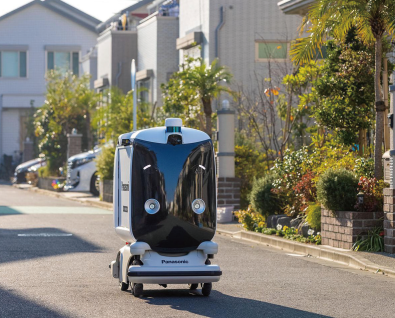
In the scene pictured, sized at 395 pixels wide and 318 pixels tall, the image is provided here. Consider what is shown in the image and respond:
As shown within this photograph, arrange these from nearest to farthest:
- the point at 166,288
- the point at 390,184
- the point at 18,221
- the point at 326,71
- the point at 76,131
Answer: the point at 166,288 → the point at 390,184 → the point at 326,71 → the point at 18,221 → the point at 76,131

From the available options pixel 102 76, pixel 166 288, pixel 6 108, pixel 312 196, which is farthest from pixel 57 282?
pixel 6 108

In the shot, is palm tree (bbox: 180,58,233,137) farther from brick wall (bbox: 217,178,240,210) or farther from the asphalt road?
the asphalt road

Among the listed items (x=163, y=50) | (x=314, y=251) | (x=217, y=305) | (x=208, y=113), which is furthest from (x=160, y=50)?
(x=217, y=305)

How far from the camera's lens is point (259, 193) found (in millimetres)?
19484

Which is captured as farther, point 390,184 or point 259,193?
point 259,193

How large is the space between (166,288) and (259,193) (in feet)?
27.5

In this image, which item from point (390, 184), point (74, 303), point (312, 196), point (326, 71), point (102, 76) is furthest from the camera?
point (102, 76)

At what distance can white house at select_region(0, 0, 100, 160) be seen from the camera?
212 feet

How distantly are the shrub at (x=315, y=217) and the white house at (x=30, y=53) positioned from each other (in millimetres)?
48554

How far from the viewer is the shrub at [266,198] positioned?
→ 19359 mm

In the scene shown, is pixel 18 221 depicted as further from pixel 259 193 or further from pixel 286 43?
pixel 286 43

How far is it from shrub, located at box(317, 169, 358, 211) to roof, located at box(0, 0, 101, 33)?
51.5m

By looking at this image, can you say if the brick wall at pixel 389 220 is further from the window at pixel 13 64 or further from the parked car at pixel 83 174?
the window at pixel 13 64

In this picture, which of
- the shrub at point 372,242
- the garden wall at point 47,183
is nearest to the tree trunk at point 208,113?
the shrub at point 372,242
